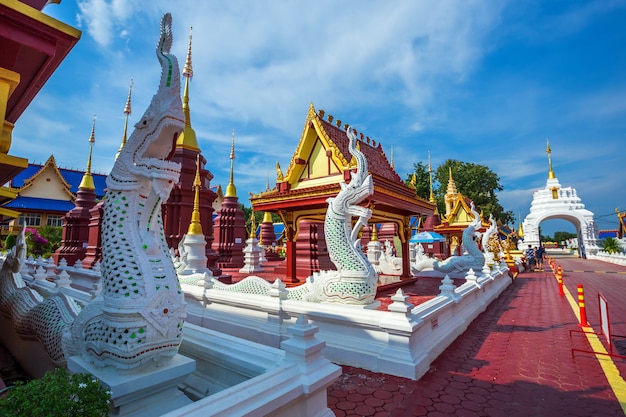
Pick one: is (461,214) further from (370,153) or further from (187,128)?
(187,128)

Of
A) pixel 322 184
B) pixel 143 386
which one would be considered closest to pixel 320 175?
pixel 322 184

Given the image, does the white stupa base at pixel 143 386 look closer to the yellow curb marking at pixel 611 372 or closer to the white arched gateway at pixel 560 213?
the yellow curb marking at pixel 611 372

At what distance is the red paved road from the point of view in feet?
11.0

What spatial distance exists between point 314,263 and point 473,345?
24.2 ft

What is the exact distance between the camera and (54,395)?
5.92ft

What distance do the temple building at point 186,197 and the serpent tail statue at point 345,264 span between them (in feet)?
25.1

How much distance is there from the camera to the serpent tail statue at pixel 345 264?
5.52 metres

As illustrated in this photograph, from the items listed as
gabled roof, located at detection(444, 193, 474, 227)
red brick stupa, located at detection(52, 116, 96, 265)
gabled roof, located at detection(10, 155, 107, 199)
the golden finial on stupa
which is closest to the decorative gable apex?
gabled roof, located at detection(10, 155, 107, 199)

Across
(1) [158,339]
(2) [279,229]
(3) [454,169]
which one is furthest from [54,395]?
(3) [454,169]

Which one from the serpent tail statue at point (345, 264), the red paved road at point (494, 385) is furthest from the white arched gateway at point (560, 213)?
the serpent tail statue at point (345, 264)

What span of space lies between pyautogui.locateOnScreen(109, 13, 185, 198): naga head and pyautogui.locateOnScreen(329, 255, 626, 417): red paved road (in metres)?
2.92

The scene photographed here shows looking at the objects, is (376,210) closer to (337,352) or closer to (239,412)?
(337,352)

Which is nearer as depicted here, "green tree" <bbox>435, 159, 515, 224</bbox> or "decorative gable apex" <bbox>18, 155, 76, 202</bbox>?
"decorative gable apex" <bbox>18, 155, 76, 202</bbox>

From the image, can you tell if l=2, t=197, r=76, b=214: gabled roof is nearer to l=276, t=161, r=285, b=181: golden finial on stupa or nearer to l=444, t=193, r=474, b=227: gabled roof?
l=276, t=161, r=285, b=181: golden finial on stupa
